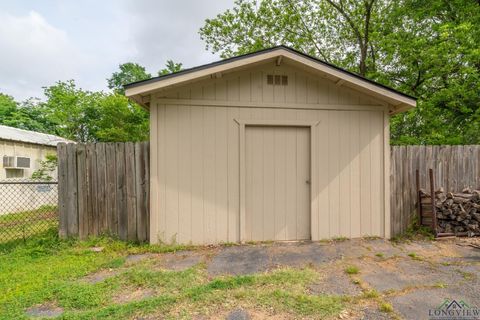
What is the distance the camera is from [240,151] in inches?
174

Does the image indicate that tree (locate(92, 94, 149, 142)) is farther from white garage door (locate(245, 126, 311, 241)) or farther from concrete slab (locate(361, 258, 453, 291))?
concrete slab (locate(361, 258, 453, 291))

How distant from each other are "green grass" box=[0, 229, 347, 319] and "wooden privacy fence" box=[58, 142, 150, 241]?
1.95ft

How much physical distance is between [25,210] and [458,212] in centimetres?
1145

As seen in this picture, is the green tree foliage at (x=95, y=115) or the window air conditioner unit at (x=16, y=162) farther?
the green tree foliage at (x=95, y=115)

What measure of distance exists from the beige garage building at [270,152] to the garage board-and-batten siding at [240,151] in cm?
2

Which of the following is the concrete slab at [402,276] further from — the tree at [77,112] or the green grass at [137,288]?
the tree at [77,112]

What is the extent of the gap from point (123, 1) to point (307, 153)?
683cm

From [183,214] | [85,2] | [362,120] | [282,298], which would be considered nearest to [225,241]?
[183,214]

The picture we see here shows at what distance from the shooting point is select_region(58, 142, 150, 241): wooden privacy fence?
14.1ft

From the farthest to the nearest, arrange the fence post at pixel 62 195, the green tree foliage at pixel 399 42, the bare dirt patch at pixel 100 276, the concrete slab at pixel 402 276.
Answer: the green tree foliage at pixel 399 42, the fence post at pixel 62 195, the bare dirt patch at pixel 100 276, the concrete slab at pixel 402 276

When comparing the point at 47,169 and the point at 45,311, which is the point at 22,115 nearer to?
the point at 47,169

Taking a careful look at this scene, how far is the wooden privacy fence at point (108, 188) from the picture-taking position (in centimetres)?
431

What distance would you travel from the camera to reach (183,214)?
4320 mm

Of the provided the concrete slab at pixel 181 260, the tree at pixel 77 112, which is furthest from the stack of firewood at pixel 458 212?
the tree at pixel 77 112
